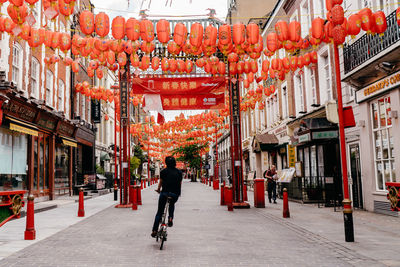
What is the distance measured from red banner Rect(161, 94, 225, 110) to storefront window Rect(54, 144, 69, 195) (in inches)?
345

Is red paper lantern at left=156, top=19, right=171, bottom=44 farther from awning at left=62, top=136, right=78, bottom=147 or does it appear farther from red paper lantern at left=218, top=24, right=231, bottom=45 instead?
awning at left=62, top=136, right=78, bottom=147

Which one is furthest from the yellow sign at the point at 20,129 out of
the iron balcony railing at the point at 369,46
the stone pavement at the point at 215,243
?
the iron balcony railing at the point at 369,46

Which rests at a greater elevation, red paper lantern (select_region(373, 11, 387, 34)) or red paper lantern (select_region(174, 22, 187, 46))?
red paper lantern (select_region(174, 22, 187, 46))

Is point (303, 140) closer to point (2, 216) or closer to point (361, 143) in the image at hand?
point (361, 143)

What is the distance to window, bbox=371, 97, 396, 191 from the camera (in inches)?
513

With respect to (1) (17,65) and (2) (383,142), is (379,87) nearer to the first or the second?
(2) (383,142)

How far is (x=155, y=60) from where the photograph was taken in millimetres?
14914

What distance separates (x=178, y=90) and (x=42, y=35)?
662cm

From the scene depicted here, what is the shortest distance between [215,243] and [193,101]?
953 centimetres

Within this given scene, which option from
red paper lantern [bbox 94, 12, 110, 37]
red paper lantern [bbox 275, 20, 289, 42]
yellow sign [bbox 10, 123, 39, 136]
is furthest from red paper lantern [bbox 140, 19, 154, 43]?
yellow sign [bbox 10, 123, 39, 136]

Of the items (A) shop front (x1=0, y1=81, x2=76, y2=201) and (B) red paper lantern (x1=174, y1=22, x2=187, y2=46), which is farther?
(A) shop front (x1=0, y1=81, x2=76, y2=201)

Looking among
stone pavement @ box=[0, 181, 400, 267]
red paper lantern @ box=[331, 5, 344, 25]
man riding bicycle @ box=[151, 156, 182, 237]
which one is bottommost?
stone pavement @ box=[0, 181, 400, 267]

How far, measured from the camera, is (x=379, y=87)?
13.1 m

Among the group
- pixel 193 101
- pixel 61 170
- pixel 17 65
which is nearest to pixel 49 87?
pixel 17 65
